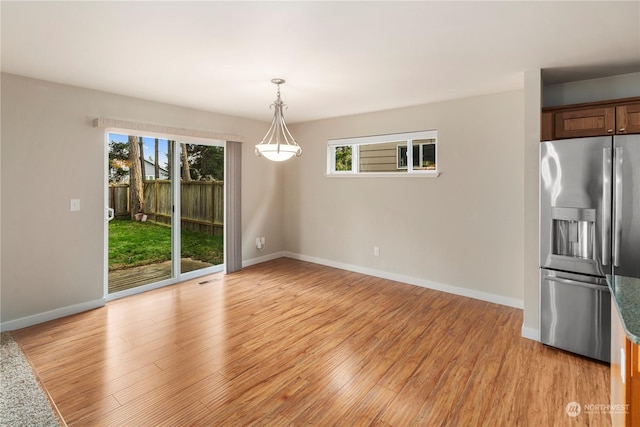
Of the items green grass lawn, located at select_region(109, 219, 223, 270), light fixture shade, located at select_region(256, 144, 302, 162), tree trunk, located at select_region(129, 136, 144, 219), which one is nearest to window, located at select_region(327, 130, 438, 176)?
light fixture shade, located at select_region(256, 144, 302, 162)

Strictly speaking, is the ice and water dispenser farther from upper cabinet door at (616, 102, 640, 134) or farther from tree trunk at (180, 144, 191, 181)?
tree trunk at (180, 144, 191, 181)

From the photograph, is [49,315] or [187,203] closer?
[49,315]

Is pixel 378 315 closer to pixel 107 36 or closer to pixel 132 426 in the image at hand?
pixel 132 426

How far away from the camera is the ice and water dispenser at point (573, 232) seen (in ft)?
8.79

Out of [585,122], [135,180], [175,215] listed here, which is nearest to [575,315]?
[585,122]

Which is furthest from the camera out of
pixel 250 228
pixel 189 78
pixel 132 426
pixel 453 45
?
pixel 250 228

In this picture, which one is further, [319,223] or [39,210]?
[319,223]

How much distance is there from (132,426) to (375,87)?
3669mm

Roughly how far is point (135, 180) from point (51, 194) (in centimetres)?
99

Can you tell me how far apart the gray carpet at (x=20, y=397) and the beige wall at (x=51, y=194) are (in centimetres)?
78

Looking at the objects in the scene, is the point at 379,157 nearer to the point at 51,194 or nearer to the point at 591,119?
the point at 591,119

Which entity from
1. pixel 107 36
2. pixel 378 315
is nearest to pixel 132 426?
pixel 378 315

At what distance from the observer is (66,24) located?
2.18 m

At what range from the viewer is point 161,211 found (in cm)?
458
